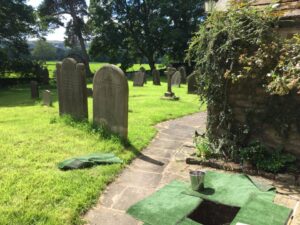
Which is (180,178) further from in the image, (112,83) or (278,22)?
(278,22)

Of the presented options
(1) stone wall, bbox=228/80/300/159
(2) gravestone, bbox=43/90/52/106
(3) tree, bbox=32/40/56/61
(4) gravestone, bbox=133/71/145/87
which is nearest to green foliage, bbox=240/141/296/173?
(1) stone wall, bbox=228/80/300/159

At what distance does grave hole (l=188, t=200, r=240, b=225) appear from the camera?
3870mm

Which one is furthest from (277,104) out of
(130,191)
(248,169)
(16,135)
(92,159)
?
(16,135)

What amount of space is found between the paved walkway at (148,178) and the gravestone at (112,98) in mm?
849

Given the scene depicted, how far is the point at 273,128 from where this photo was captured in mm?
5695

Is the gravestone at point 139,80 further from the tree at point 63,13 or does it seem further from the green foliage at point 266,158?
the green foliage at point 266,158

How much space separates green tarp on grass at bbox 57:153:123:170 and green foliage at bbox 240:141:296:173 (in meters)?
2.24

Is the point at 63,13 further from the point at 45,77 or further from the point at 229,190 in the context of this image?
the point at 229,190

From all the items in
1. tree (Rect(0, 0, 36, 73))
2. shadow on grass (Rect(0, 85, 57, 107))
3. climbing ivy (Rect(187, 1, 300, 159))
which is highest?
tree (Rect(0, 0, 36, 73))

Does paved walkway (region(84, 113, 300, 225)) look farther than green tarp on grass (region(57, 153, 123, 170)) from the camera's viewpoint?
No

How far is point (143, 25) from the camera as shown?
35.8 metres

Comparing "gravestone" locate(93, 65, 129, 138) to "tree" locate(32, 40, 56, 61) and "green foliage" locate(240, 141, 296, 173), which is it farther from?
"tree" locate(32, 40, 56, 61)

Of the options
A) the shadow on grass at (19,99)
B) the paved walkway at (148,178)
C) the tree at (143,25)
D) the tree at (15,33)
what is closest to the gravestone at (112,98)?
the paved walkway at (148,178)

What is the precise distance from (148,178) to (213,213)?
1.41 m
